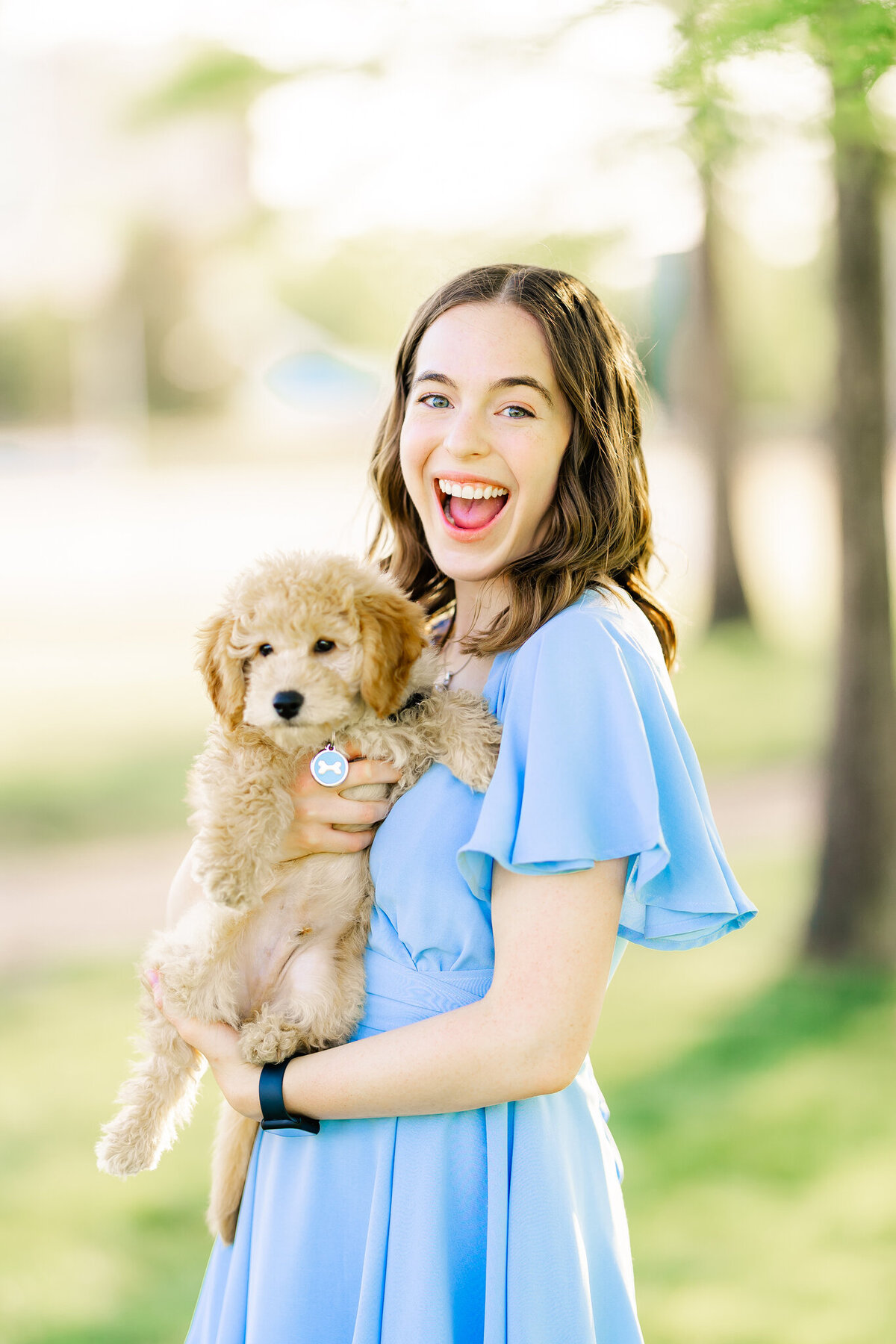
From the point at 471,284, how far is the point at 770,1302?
4.02 m

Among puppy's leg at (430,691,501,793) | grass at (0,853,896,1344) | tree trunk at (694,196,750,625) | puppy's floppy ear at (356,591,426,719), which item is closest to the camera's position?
puppy's leg at (430,691,501,793)

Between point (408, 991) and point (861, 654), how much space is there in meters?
5.03

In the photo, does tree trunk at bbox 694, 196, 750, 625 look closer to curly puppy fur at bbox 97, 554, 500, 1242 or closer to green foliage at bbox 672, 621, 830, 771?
green foliage at bbox 672, 621, 830, 771

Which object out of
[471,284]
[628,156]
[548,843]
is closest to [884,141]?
[628,156]

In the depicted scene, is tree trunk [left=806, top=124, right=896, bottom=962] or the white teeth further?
tree trunk [left=806, top=124, right=896, bottom=962]

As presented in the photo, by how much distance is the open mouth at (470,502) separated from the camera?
2.56 metres

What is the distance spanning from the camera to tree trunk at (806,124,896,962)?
6461 millimetres

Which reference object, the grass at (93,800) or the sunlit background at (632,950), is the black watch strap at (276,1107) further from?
the grass at (93,800)

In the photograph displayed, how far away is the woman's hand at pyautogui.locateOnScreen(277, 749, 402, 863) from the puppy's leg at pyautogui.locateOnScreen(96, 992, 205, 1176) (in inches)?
19.0

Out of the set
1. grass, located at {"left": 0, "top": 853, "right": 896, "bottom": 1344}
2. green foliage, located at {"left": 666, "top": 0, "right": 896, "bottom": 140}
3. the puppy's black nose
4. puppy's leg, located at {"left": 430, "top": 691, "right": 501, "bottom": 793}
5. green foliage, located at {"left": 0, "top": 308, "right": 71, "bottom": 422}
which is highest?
green foliage, located at {"left": 0, "top": 308, "right": 71, "bottom": 422}

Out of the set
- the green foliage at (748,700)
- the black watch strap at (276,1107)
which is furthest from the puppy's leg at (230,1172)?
the green foliage at (748,700)

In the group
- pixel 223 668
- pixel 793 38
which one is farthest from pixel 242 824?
pixel 793 38

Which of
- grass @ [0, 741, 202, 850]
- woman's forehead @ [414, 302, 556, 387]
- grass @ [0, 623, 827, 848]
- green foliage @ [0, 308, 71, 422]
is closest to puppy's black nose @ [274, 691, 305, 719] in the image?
woman's forehead @ [414, 302, 556, 387]

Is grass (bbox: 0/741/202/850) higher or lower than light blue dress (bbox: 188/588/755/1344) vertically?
lower
